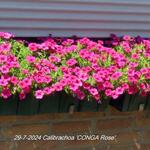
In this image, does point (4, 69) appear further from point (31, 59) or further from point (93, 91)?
point (93, 91)

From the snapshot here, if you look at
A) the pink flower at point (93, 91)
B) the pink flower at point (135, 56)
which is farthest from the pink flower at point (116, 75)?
the pink flower at point (135, 56)

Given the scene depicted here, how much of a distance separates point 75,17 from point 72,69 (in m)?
0.65

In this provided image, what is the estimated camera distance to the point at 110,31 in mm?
3691

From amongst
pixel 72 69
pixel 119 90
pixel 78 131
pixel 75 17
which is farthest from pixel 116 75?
pixel 75 17

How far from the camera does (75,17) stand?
3531mm

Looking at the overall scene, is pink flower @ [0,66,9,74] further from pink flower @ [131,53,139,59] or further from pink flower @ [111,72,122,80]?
pink flower @ [131,53,139,59]

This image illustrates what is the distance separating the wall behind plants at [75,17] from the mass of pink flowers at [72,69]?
16cm

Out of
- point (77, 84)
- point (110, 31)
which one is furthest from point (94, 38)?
point (77, 84)

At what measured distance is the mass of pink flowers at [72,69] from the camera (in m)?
2.82

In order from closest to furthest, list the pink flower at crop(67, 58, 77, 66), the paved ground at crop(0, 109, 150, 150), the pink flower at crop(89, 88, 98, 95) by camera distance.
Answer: the pink flower at crop(89, 88, 98, 95) < the pink flower at crop(67, 58, 77, 66) < the paved ground at crop(0, 109, 150, 150)

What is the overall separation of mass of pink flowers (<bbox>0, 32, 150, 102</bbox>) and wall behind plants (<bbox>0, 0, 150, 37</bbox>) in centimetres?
16

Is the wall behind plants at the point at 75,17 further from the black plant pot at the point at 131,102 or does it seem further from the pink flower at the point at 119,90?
the pink flower at the point at 119,90

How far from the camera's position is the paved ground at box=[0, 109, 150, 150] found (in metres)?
3.25

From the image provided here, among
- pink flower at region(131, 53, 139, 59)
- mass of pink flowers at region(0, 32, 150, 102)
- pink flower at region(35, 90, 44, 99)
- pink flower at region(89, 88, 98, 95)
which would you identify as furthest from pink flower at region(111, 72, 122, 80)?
pink flower at region(35, 90, 44, 99)
